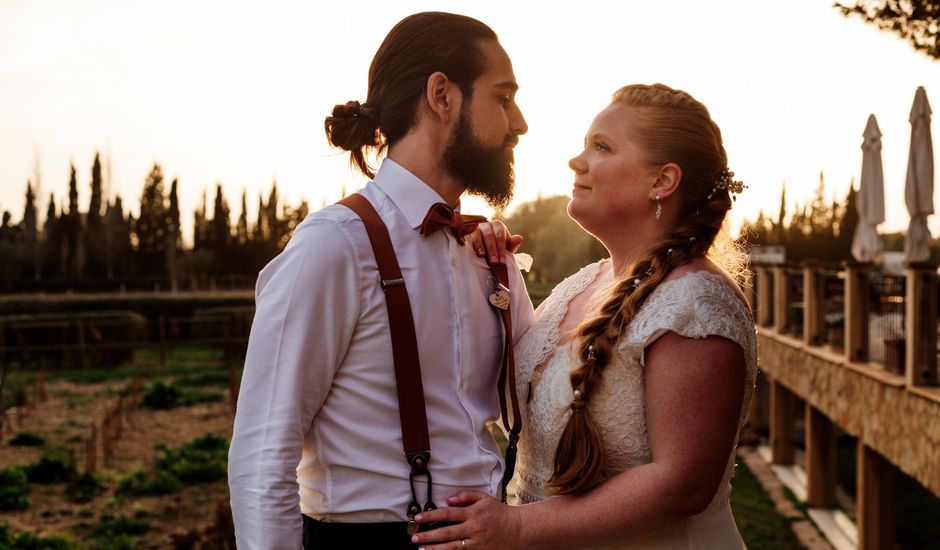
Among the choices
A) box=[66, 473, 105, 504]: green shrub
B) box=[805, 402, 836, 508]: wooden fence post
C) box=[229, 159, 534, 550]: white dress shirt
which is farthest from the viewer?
box=[805, 402, 836, 508]: wooden fence post

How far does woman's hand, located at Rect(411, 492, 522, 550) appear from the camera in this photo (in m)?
2.17

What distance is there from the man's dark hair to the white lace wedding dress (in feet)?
2.75

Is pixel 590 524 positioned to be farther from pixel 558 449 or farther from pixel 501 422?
pixel 501 422

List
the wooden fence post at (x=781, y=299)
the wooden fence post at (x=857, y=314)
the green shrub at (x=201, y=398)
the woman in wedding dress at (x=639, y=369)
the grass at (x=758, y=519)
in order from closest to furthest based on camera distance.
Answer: the woman in wedding dress at (x=639, y=369) < the wooden fence post at (x=857, y=314) < the grass at (x=758, y=519) < the wooden fence post at (x=781, y=299) < the green shrub at (x=201, y=398)

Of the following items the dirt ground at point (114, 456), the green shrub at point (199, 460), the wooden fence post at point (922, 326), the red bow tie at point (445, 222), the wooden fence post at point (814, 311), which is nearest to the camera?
the red bow tie at point (445, 222)

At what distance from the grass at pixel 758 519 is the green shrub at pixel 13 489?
8.72 meters

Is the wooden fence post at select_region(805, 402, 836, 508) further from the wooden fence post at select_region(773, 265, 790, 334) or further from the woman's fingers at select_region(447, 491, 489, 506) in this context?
the woman's fingers at select_region(447, 491, 489, 506)

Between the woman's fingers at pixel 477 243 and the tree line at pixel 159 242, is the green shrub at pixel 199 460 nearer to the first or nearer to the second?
the woman's fingers at pixel 477 243

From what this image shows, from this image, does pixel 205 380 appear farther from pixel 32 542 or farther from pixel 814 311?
pixel 814 311

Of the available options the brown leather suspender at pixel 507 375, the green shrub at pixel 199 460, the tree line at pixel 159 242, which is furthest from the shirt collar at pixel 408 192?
the tree line at pixel 159 242

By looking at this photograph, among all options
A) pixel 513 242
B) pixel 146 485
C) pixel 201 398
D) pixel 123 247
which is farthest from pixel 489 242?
pixel 123 247

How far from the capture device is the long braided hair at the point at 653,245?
250 centimetres

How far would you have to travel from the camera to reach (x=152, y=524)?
33.7 feet

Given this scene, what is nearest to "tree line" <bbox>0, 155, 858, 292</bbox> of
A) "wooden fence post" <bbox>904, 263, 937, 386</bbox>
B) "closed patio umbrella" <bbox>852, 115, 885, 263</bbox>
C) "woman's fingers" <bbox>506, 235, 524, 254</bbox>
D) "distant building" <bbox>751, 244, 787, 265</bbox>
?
"distant building" <bbox>751, 244, 787, 265</bbox>
